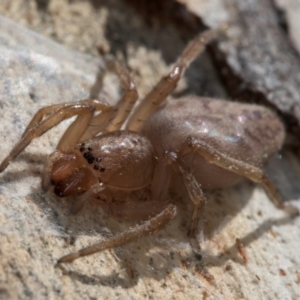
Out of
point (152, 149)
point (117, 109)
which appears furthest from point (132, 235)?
point (117, 109)

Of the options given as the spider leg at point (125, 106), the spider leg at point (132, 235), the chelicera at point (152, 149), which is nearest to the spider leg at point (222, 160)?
the chelicera at point (152, 149)

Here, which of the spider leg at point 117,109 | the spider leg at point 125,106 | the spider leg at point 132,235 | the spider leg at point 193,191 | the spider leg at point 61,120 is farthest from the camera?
the spider leg at point 125,106

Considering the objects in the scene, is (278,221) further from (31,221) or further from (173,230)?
(31,221)

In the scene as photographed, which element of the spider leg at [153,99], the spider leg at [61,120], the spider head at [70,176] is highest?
the spider leg at [153,99]

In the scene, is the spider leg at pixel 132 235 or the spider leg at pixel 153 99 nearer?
the spider leg at pixel 132 235

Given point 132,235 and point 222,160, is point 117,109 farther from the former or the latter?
point 132,235

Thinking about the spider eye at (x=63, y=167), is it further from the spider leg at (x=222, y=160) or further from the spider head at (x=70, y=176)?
the spider leg at (x=222, y=160)

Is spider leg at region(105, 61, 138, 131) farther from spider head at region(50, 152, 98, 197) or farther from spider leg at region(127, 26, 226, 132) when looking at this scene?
spider head at region(50, 152, 98, 197)

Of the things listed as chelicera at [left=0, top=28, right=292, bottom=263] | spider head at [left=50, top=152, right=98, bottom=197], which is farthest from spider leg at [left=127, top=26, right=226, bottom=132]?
spider head at [left=50, top=152, right=98, bottom=197]
